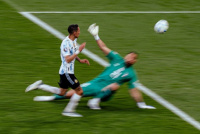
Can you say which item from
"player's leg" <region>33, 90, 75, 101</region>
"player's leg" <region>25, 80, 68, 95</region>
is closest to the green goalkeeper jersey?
"player's leg" <region>33, 90, 75, 101</region>

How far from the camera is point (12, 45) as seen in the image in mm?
19703

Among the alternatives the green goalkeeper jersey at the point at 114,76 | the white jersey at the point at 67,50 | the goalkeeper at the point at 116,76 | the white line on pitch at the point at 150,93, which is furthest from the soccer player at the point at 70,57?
the white line on pitch at the point at 150,93

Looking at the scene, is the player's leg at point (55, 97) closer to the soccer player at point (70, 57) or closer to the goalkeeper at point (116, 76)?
the goalkeeper at point (116, 76)

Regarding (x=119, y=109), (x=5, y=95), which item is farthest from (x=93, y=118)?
(x=5, y=95)

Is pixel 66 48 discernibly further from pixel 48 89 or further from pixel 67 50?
pixel 48 89

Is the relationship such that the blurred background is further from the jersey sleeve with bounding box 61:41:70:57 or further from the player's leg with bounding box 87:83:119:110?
the jersey sleeve with bounding box 61:41:70:57

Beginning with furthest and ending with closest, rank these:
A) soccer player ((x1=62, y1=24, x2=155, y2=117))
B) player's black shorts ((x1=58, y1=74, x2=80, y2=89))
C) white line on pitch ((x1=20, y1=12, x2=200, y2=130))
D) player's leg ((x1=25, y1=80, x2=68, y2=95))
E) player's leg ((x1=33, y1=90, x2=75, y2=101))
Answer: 1. player's leg ((x1=33, y1=90, x2=75, y2=101))
2. player's leg ((x1=25, y1=80, x2=68, y2=95))
3. soccer player ((x1=62, y1=24, x2=155, y2=117))
4. white line on pitch ((x1=20, y1=12, x2=200, y2=130))
5. player's black shorts ((x1=58, y1=74, x2=80, y2=89))

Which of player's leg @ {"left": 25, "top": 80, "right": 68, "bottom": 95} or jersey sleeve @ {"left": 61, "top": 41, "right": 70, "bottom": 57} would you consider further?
player's leg @ {"left": 25, "top": 80, "right": 68, "bottom": 95}

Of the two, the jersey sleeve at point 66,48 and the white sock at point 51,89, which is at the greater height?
the jersey sleeve at point 66,48

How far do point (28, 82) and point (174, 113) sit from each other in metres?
4.58

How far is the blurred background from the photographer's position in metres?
12.7

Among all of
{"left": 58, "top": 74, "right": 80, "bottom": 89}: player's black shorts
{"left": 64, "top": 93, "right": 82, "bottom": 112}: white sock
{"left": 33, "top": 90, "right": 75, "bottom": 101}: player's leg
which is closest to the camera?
{"left": 64, "top": 93, "right": 82, "bottom": 112}: white sock

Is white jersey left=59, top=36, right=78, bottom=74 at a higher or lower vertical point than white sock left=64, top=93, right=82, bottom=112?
higher

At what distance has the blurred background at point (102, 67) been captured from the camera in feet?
41.5
